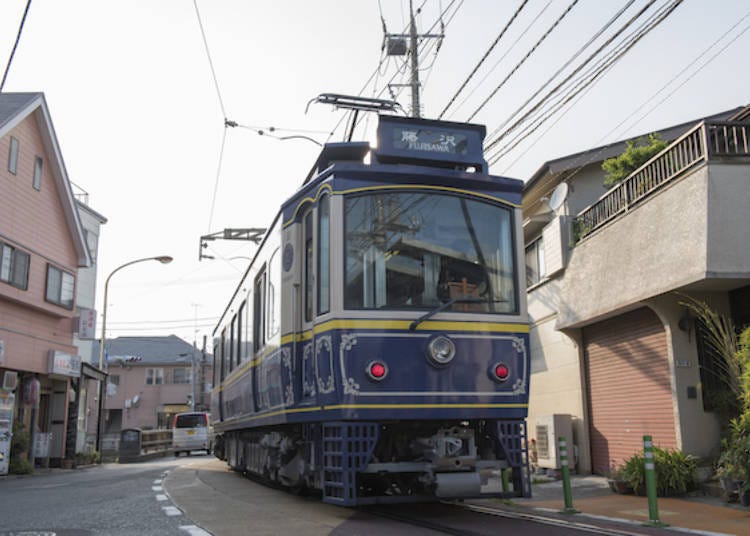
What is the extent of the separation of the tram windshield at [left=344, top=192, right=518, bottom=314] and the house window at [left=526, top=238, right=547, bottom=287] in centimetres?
910

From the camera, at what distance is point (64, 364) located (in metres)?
22.3

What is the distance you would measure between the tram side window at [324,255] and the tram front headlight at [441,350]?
1.06 metres

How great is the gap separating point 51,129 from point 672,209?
1794cm

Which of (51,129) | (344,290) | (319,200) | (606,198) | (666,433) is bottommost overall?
(666,433)

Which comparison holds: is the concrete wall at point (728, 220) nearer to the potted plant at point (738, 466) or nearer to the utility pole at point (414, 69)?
the potted plant at point (738, 466)

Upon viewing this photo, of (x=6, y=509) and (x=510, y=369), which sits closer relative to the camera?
(x=510, y=369)

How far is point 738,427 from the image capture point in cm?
905

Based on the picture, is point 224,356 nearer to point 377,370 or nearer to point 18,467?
point 18,467

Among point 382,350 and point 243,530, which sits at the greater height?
point 382,350

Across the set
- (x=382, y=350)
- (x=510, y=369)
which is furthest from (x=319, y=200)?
(x=510, y=369)

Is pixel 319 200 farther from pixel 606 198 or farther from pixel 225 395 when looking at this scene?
pixel 225 395

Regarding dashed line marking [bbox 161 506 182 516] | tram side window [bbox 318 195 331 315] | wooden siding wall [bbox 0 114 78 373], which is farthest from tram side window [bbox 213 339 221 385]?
tram side window [bbox 318 195 331 315]

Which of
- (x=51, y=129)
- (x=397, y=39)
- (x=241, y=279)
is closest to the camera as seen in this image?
(x=241, y=279)

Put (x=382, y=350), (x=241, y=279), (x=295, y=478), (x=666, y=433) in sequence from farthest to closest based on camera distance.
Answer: (x=241, y=279)
(x=666, y=433)
(x=295, y=478)
(x=382, y=350)
